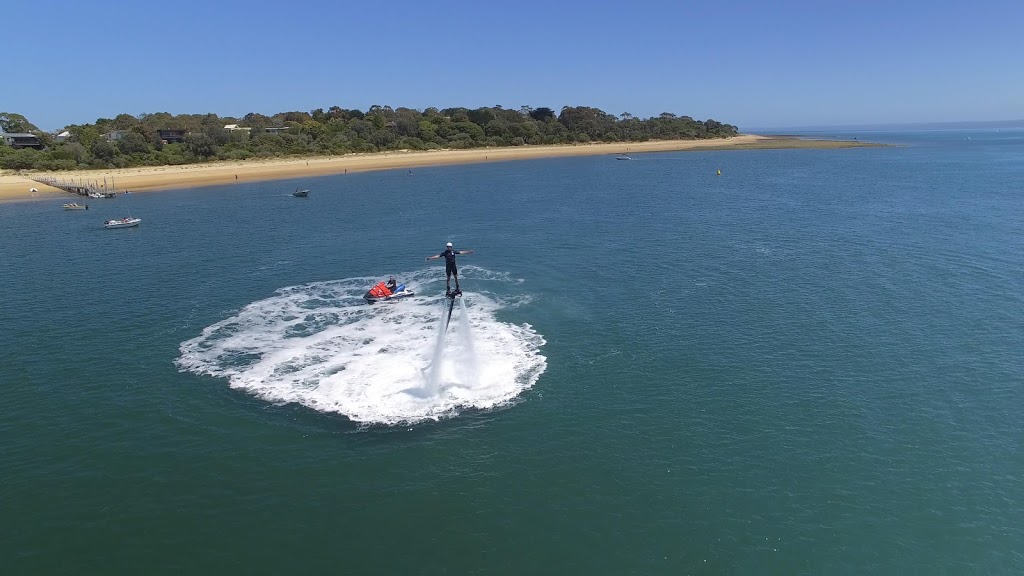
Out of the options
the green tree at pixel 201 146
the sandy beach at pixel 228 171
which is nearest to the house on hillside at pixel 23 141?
the sandy beach at pixel 228 171

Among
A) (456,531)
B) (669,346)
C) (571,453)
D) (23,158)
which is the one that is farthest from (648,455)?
(23,158)

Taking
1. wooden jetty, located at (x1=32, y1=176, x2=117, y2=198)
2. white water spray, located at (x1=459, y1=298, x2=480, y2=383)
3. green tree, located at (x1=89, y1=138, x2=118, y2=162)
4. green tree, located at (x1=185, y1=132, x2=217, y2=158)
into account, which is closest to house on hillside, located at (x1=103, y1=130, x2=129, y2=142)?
green tree, located at (x1=89, y1=138, x2=118, y2=162)

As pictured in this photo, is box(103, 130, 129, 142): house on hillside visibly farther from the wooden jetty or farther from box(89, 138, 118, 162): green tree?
the wooden jetty

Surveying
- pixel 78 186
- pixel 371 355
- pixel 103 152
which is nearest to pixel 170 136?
pixel 103 152

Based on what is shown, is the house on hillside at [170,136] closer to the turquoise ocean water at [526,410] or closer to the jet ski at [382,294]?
the turquoise ocean water at [526,410]

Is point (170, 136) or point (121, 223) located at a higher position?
point (170, 136)

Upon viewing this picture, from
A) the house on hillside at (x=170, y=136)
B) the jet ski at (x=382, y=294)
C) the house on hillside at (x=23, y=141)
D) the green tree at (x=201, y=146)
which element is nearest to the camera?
the jet ski at (x=382, y=294)

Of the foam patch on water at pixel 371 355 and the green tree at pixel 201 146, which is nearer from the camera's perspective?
the foam patch on water at pixel 371 355

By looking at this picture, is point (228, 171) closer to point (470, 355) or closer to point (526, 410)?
point (470, 355)
